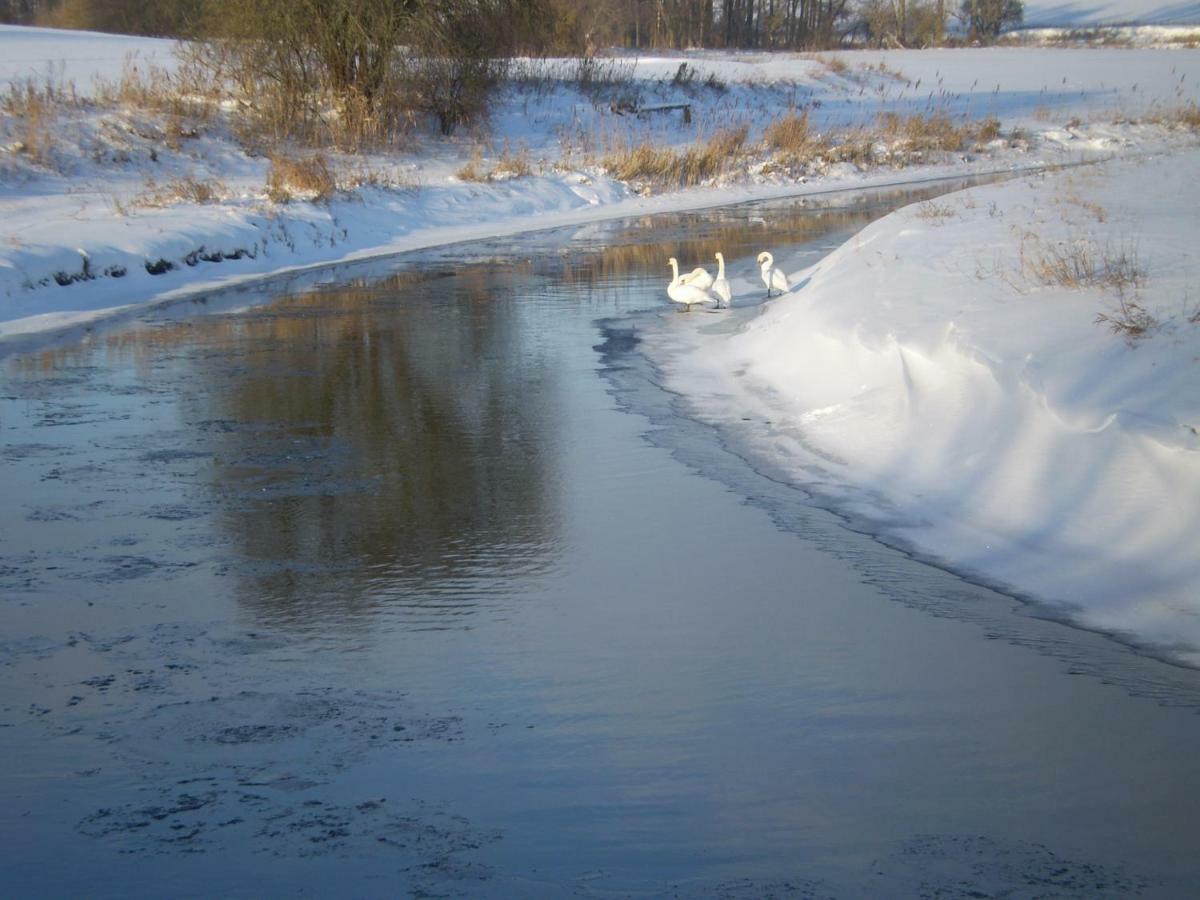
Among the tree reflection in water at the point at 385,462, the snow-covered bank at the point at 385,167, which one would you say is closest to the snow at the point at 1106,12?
the snow-covered bank at the point at 385,167

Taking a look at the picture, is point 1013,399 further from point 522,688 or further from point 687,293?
point 687,293

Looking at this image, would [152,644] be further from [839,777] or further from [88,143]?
[88,143]

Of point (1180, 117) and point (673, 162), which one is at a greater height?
point (1180, 117)

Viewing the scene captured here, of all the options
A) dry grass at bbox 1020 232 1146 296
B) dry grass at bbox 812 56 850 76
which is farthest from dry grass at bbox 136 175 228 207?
dry grass at bbox 812 56 850 76

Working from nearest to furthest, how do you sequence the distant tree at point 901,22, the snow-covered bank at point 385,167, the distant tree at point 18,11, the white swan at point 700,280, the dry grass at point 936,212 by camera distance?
the white swan at point 700,280
the dry grass at point 936,212
the snow-covered bank at point 385,167
the distant tree at point 18,11
the distant tree at point 901,22

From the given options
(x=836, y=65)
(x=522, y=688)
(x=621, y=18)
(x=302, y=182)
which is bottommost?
(x=522, y=688)

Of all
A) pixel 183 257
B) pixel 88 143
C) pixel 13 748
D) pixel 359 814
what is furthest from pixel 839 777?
pixel 88 143

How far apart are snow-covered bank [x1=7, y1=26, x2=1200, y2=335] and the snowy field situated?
75mm

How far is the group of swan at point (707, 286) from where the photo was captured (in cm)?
1380

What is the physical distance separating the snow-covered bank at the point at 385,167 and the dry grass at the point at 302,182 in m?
0.22

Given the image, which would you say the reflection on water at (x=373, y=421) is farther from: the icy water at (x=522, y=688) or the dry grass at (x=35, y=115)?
the dry grass at (x=35, y=115)

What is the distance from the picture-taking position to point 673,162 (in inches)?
1196

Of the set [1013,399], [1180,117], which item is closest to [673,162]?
[1180,117]

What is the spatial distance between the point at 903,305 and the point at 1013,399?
8.58ft
